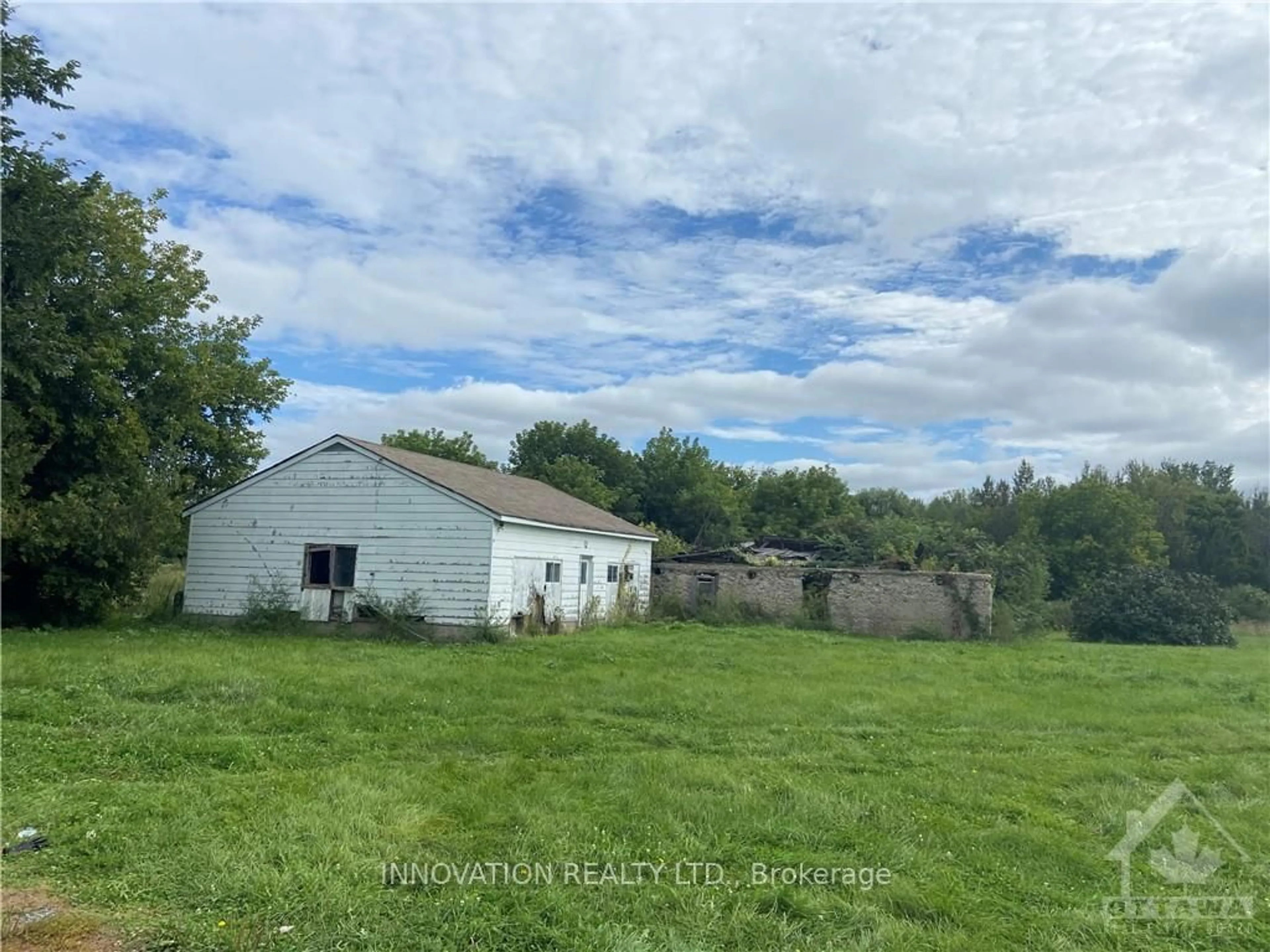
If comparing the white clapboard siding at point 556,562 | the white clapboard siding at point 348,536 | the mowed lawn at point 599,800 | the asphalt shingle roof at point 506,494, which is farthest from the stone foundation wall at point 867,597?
the mowed lawn at point 599,800

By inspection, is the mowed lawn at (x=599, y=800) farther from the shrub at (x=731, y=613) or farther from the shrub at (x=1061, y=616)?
the shrub at (x=1061, y=616)

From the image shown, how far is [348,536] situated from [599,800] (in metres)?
13.0

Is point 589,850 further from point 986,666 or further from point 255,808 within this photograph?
point 986,666

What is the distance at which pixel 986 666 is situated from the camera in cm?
1462

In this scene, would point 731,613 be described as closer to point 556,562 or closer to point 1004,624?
point 556,562

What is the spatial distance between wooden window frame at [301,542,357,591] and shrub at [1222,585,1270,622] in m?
30.6

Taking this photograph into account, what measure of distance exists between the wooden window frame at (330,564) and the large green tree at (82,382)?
9.37ft

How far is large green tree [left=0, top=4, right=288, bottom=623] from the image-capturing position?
594 inches

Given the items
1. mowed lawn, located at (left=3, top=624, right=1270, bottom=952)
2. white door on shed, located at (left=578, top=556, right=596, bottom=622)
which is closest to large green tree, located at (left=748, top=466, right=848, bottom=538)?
white door on shed, located at (left=578, top=556, right=596, bottom=622)

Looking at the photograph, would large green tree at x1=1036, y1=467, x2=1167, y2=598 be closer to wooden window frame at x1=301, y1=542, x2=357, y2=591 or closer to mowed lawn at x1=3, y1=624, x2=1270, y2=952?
mowed lawn at x1=3, y1=624, x2=1270, y2=952

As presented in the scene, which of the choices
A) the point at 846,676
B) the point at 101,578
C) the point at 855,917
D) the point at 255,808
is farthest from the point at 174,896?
the point at 101,578

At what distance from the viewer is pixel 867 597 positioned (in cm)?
2234

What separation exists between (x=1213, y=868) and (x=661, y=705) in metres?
5.33

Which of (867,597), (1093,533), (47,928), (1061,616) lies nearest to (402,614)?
(867,597)
